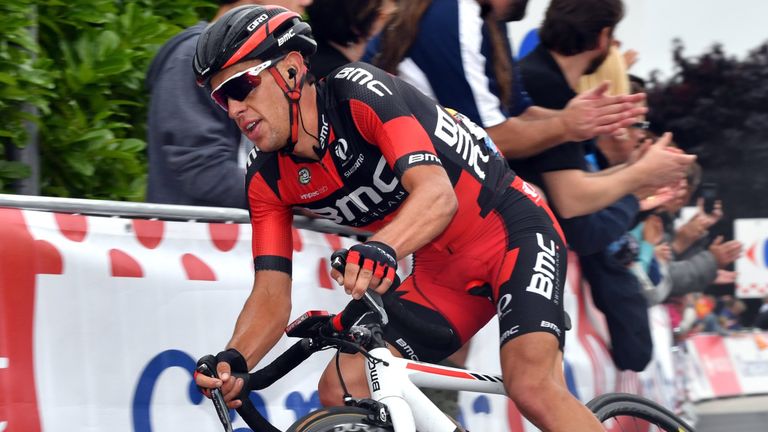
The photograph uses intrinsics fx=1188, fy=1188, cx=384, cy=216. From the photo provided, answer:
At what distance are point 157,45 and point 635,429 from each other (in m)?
3.04

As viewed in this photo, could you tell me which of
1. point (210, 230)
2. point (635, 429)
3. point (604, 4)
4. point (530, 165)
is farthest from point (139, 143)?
point (635, 429)

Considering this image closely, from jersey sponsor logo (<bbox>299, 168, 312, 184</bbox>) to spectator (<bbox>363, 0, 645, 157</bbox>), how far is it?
119 centimetres

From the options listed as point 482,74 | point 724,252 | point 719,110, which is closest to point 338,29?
point 482,74

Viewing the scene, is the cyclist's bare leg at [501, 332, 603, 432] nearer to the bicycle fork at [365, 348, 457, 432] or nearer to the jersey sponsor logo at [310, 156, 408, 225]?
the bicycle fork at [365, 348, 457, 432]

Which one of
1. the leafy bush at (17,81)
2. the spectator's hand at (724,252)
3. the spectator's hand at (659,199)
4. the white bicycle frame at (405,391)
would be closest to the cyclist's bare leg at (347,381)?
the white bicycle frame at (405,391)

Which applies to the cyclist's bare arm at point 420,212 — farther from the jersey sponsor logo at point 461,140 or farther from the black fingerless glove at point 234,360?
the black fingerless glove at point 234,360

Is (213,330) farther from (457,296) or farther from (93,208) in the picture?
(457,296)

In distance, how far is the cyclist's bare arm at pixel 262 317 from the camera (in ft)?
12.4

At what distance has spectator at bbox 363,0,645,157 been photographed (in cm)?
477

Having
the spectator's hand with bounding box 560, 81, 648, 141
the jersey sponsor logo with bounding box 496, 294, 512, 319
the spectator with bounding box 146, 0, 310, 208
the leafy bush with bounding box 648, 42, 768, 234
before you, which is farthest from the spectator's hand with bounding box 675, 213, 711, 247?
the leafy bush with bounding box 648, 42, 768, 234

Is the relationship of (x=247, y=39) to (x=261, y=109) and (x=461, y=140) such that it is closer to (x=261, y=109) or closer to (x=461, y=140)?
(x=261, y=109)

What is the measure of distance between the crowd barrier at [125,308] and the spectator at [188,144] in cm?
18

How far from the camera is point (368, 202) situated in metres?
3.92

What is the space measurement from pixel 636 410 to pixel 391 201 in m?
1.54
